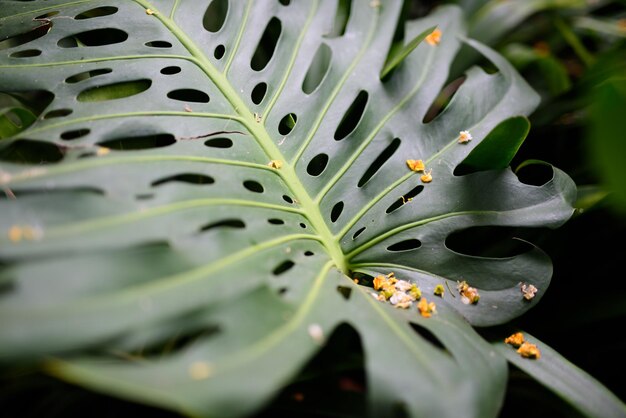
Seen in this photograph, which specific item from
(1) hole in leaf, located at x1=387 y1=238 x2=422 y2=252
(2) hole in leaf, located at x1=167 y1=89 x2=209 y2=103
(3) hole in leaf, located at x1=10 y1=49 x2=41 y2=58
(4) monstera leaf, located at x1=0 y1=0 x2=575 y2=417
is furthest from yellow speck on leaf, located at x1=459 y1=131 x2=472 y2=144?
(3) hole in leaf, located at x1=10 y1=49 x2=41 y2=58

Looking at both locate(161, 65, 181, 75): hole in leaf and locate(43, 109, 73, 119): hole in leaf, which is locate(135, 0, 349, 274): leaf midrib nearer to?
locate(161, 65, 181, 75): hole in leaf

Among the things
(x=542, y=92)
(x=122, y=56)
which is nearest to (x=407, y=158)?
(x=122, y=56)

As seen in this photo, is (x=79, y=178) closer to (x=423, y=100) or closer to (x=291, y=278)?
(x=291, y=278)

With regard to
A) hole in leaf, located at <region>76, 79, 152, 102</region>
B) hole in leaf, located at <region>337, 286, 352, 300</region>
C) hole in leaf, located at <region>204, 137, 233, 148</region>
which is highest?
hole in leaf, located at <region>76, 79, 152, 102</region>

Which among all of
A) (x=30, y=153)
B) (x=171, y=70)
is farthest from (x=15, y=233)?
(x=171, y=70)

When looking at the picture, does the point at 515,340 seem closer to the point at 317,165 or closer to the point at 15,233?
the point at 317,165

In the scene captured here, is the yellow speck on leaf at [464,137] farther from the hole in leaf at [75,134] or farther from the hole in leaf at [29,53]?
the hole in leaf at [29,53]

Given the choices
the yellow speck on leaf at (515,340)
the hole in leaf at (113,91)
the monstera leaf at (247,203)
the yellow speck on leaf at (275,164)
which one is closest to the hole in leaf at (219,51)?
the monstera leaf at (247,203)
